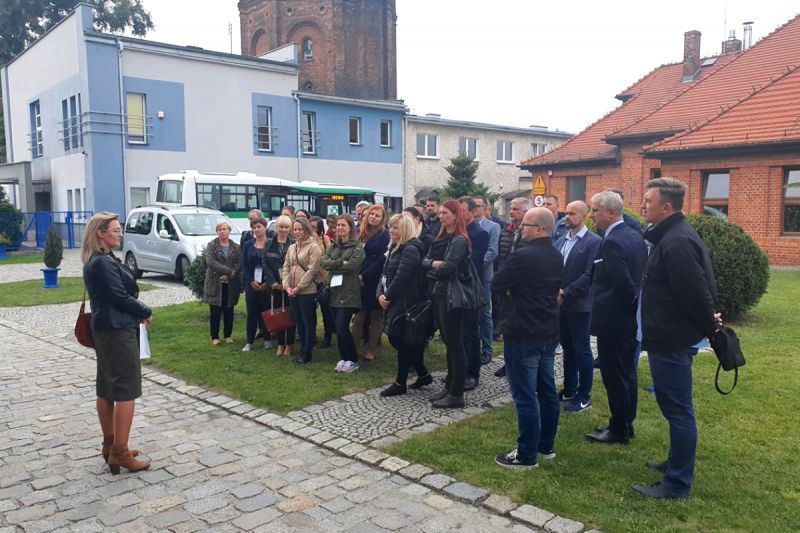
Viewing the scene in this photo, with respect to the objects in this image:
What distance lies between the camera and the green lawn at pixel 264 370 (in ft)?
22.9

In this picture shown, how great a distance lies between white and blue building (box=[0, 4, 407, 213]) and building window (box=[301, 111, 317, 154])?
53 millimetres

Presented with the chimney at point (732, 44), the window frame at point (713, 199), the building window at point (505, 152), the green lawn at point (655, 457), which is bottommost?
the green lawn at point (655, 457)

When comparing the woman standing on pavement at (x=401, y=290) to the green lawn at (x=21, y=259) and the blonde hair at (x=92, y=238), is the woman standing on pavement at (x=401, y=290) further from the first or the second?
the green lawn at (x=21, y=259)

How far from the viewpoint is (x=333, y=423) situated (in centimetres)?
608

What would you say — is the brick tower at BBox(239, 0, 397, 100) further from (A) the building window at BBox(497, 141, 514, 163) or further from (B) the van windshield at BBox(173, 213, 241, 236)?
(B) the van windshield at BBox(173, 213, 241, 236)

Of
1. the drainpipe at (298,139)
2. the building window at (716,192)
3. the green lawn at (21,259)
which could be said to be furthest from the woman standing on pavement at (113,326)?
the drainpipe at (298,139)

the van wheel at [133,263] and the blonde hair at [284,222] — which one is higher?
the blonde hair at [284,222]

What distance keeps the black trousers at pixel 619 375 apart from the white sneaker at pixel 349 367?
3286 millimetres

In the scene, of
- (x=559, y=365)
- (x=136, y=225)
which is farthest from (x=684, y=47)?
(x=559, y=365)

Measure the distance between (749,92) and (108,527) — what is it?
24.1 m

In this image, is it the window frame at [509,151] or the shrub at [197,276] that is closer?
the shrub at [197,276]

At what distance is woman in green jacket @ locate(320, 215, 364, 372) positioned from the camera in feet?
25.4

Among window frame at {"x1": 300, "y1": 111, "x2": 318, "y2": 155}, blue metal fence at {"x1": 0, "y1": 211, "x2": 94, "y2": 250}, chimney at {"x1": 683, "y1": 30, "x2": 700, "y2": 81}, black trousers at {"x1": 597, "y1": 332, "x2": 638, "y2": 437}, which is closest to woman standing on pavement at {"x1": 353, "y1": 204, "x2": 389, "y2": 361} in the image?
black trousers at {"x1": 597, "y1": 332, "x2": 638, "y2": 437}

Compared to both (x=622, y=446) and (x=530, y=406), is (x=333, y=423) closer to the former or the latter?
(x=530, y=406)
